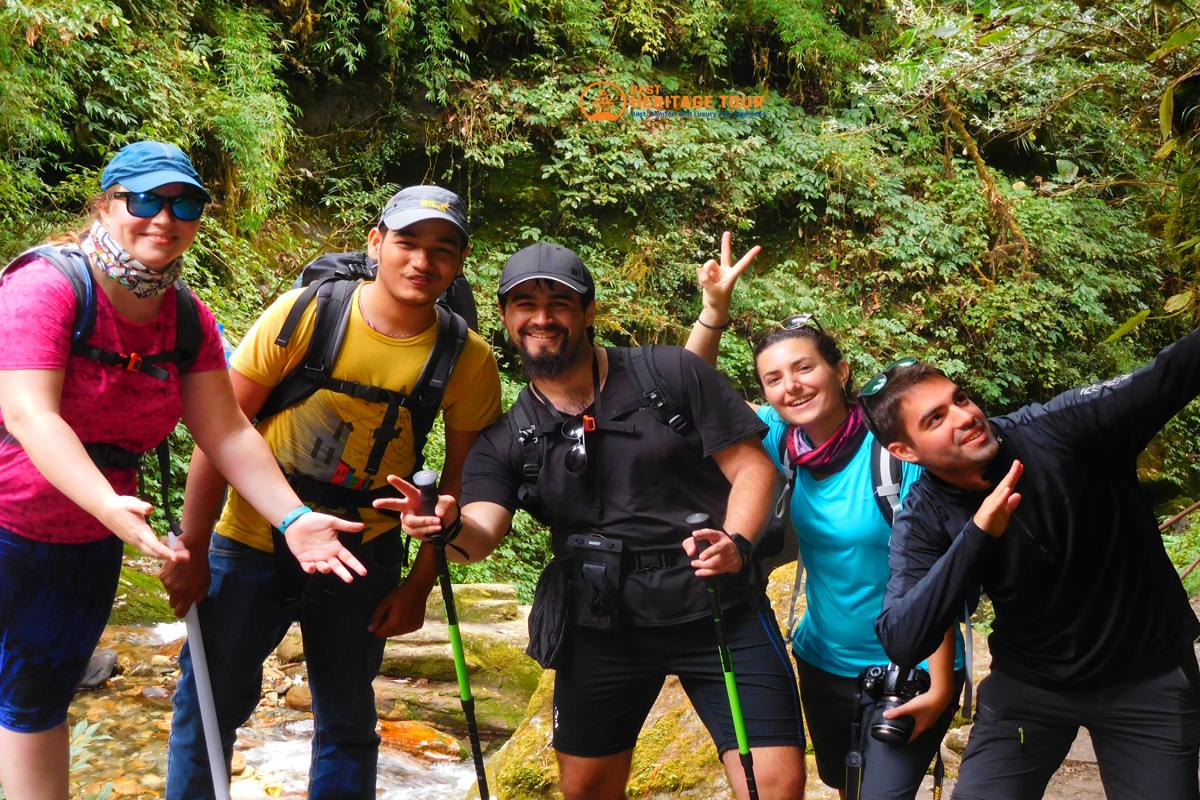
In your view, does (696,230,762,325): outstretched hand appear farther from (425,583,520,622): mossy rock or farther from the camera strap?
(425,583,520,622): mossy rock

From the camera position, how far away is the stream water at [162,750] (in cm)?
499

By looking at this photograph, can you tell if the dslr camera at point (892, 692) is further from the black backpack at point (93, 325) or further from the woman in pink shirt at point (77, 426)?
the black backpack at point (93, 325)

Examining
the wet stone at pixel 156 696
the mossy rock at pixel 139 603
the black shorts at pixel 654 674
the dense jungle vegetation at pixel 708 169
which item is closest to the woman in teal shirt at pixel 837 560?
the black shorts at pixel 654 674

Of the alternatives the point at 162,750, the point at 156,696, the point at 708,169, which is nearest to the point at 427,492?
the point at 162,750

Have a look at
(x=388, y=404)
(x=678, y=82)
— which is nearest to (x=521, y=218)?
(x=678, y=82)

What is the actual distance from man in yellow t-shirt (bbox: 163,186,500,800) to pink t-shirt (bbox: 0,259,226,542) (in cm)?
37

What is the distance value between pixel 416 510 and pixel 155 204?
104 centimetres

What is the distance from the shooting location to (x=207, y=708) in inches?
117

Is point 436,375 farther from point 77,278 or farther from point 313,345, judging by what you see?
point 77,278

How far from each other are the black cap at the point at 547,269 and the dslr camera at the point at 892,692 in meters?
1.46

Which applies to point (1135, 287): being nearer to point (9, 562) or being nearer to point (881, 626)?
point (881, 626)

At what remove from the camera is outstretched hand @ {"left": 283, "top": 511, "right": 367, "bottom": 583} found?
264 centimetres

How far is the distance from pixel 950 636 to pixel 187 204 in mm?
2406

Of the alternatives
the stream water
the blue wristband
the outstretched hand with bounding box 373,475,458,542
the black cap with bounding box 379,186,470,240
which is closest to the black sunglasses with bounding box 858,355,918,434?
the outstretched hand with bounding box 373,475,458,542
